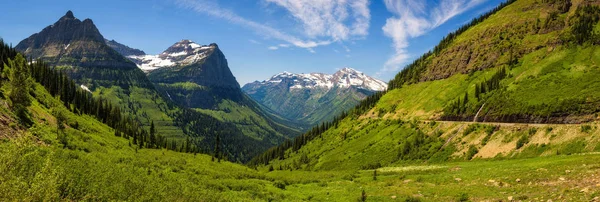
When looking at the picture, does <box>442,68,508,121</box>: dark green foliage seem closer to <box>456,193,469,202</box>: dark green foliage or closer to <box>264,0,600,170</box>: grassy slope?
<box>264,0,600,170</box>: grassy slope

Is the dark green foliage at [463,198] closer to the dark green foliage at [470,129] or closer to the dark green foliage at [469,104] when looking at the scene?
the dark green foliage at [470,129]

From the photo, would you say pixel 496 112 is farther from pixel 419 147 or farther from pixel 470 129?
pixel 419 147

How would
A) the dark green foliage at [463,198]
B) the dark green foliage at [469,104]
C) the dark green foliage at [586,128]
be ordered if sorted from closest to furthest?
the dark green foliage at [463,198]
the dark green foliage at [586,128]
the dark green foliage at [469,104]

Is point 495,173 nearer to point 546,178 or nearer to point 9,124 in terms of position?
point 546,178

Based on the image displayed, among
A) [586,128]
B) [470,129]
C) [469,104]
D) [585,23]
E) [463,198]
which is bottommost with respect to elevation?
[463,198]

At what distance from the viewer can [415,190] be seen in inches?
1651

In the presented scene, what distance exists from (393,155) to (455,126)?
81.2 ft

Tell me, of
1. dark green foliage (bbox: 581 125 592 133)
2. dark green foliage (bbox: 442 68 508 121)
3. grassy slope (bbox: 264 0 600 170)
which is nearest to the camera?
dark green foliage (bbox: 581 125 592 133)

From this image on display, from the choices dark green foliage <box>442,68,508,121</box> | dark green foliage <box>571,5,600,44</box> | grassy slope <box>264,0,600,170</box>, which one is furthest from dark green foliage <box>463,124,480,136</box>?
dark green foliage <box>571,5,600,44</box>

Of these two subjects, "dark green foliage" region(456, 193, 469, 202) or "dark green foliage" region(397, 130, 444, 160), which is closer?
"dark green foliage" region(456, 193, 469, 202)

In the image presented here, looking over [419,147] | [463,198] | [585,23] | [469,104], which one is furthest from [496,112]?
[463,198]

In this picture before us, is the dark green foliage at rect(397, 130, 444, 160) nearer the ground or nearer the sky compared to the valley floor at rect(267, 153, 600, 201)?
nearer the ground

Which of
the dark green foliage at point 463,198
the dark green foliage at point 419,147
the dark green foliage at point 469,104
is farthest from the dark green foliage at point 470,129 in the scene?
the dark green foliage at point 463,198

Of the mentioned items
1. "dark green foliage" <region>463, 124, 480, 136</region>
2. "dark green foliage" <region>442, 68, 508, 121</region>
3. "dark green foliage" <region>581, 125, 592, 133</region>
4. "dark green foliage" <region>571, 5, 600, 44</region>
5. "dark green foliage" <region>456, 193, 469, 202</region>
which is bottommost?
"dark green foliage" <region>456, 193, 469, 202</region>
